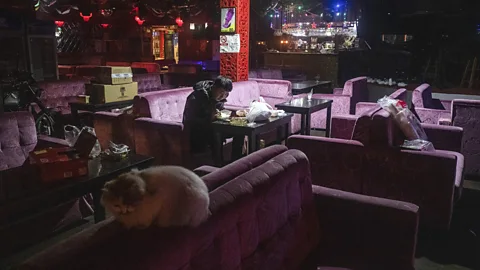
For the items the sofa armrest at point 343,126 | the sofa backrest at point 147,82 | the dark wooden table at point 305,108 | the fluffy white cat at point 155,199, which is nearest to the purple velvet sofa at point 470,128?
the sofa armrest at point 343,126

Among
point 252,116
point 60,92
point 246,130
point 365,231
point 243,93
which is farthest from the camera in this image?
point 60,92

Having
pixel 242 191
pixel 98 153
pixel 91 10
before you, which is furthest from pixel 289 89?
pixel 91 10

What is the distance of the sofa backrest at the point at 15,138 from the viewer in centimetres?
324

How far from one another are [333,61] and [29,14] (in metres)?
8.37

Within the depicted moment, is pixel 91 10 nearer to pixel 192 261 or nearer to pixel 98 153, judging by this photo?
pixel 98 153

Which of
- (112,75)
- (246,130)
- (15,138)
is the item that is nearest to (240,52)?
(112,75)

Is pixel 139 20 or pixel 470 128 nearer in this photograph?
pixel 470 128

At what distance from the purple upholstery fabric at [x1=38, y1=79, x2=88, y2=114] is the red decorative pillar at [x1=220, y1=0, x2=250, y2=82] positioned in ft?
8.73

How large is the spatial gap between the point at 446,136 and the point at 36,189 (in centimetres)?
358

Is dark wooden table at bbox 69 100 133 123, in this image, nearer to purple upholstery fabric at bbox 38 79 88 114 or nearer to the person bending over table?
purple upholstery fabric at bbox 38 79 88 114

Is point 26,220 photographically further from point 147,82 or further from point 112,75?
point 147,82

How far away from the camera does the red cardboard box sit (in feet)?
7.84

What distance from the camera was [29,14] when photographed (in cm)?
1105

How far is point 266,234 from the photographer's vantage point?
175cm
